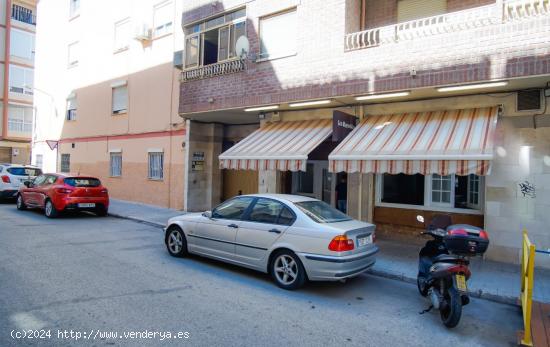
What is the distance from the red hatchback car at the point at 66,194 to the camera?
11.9 meters

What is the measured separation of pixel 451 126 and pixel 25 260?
8839 millimetres

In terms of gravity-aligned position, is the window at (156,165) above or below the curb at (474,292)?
above

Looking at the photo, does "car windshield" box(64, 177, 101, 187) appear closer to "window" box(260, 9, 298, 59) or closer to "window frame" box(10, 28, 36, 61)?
"window" box(260, 9, 298, 59)

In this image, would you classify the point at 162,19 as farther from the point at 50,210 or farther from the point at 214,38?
the point at 50,210

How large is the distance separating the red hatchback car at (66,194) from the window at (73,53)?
10.6 m

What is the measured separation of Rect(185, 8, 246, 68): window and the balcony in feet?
13.6

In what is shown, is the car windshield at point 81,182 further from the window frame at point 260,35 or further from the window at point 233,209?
the window at point 233,209

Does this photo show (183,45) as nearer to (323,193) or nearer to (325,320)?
(323,193)

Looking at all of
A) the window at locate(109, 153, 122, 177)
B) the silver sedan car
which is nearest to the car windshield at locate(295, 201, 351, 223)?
the silver sedan car

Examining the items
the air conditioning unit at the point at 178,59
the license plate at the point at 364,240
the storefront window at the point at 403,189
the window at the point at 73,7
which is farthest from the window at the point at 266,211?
the window at the point at 73,7

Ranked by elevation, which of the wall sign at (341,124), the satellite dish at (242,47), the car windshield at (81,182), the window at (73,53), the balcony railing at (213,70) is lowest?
the car windshield at (81,182)

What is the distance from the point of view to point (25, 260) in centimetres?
689

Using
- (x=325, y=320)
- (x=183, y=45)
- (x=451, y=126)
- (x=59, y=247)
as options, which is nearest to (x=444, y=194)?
(x=451, y=126)

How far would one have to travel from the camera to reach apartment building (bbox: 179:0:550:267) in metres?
7.38
